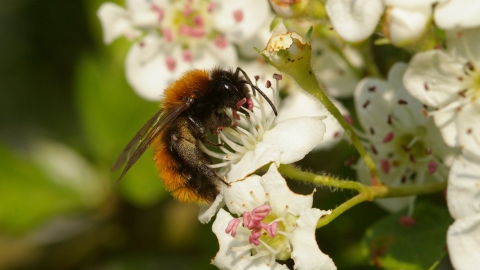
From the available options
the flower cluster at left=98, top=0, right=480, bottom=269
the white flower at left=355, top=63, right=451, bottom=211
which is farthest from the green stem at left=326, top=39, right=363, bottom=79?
the white flower at left=355, top=63, right=451, bottom=211

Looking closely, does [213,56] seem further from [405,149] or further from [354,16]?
[354,16]

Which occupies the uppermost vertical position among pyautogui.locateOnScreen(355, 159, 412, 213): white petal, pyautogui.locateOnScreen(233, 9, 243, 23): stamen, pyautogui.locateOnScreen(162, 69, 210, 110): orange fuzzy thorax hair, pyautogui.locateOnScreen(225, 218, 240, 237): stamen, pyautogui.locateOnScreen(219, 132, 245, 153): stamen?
pyautogui.locateOnScreen(162, 69, 210, 110): orange fuzzy thorax hair

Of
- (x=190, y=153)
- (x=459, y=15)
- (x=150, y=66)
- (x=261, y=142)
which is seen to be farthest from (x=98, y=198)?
(x=459, y=15)

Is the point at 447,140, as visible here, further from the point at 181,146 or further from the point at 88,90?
the point at 88,90

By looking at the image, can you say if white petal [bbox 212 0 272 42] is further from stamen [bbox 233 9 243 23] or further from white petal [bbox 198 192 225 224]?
white petal [bbox 198 192 225 224]

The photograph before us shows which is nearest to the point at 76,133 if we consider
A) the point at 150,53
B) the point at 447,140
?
the point at 150,53

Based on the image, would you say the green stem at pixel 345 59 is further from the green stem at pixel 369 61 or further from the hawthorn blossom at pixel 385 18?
the hawthorn blossom at pixel 385 18
